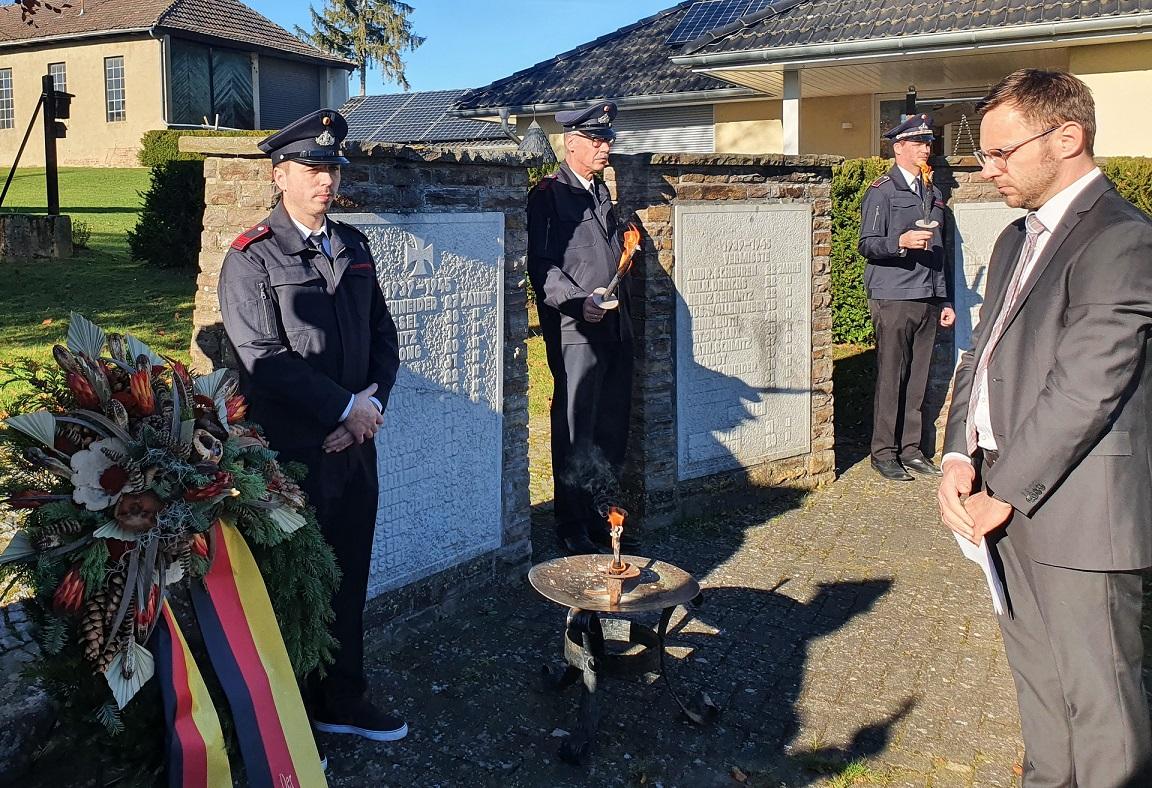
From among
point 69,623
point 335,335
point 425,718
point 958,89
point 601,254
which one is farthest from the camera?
point 958,89

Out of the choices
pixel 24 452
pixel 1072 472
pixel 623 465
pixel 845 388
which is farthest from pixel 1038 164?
pixel 845 388

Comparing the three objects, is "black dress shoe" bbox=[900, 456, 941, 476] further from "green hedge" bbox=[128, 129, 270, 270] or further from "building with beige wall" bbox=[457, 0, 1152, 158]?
"green hedge" bbox=[128, 129, 270, 270]

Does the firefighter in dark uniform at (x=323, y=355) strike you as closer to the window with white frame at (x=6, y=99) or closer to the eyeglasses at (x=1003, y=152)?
the eyeglasses at (x=1003, y=152)

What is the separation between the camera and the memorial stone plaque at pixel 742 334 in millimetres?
6688

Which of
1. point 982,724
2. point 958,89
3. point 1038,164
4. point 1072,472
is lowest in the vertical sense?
point 982,724

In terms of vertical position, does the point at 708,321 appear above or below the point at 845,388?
above

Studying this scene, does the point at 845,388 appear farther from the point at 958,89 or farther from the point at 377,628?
the point at 958,89

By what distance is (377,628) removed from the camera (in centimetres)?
481

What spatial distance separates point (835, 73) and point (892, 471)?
870 centimetres

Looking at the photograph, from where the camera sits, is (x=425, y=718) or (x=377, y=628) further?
(x=377, y=628)

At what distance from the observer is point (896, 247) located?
7.24 m

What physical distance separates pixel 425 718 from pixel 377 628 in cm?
66

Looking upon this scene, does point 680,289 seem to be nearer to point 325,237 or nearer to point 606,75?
point 325,237

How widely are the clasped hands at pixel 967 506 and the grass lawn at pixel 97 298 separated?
5466 mm
